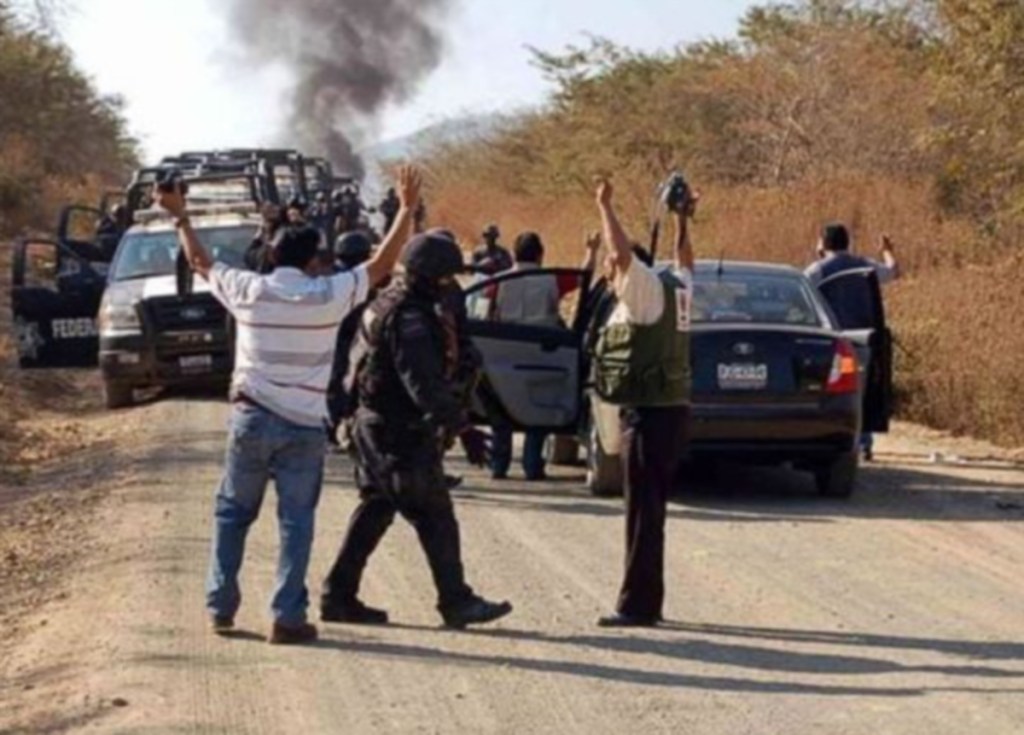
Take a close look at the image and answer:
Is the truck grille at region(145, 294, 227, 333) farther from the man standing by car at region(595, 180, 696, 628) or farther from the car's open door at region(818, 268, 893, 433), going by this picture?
the man standing by car at region(595, 180, 696, 628)

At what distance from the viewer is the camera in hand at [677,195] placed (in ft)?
33.2

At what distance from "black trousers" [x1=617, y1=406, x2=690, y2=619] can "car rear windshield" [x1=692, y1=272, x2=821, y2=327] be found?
14.4ft

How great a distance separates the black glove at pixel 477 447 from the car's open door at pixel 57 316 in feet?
29.0

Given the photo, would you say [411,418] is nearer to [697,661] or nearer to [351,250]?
[697,661]

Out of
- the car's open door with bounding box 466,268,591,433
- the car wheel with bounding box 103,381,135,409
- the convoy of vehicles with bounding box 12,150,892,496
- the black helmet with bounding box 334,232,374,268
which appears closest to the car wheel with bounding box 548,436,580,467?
the convoy of vehicles with bounding box 12,150,892,496

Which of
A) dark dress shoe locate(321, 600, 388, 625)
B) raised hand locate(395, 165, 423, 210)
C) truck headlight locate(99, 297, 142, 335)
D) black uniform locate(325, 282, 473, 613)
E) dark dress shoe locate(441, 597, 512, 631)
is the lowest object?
dark dress shoe locate(321, 600, 388, 625)

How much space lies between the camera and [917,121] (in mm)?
39219

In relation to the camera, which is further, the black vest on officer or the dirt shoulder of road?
the dirt shoulder of road

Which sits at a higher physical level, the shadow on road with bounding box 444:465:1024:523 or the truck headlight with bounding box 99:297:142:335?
the truck headlight with bounding box 99:297:142:335

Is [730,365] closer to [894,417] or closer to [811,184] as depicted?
[894,417]

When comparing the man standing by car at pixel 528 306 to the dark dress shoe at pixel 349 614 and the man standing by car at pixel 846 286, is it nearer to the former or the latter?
the man standing by car at pixel 846 286

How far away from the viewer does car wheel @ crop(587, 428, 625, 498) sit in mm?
14086

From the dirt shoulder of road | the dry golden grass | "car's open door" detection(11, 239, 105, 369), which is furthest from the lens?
"car's open door" detection(11, 239, 105, 369)

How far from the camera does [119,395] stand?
22.3m
